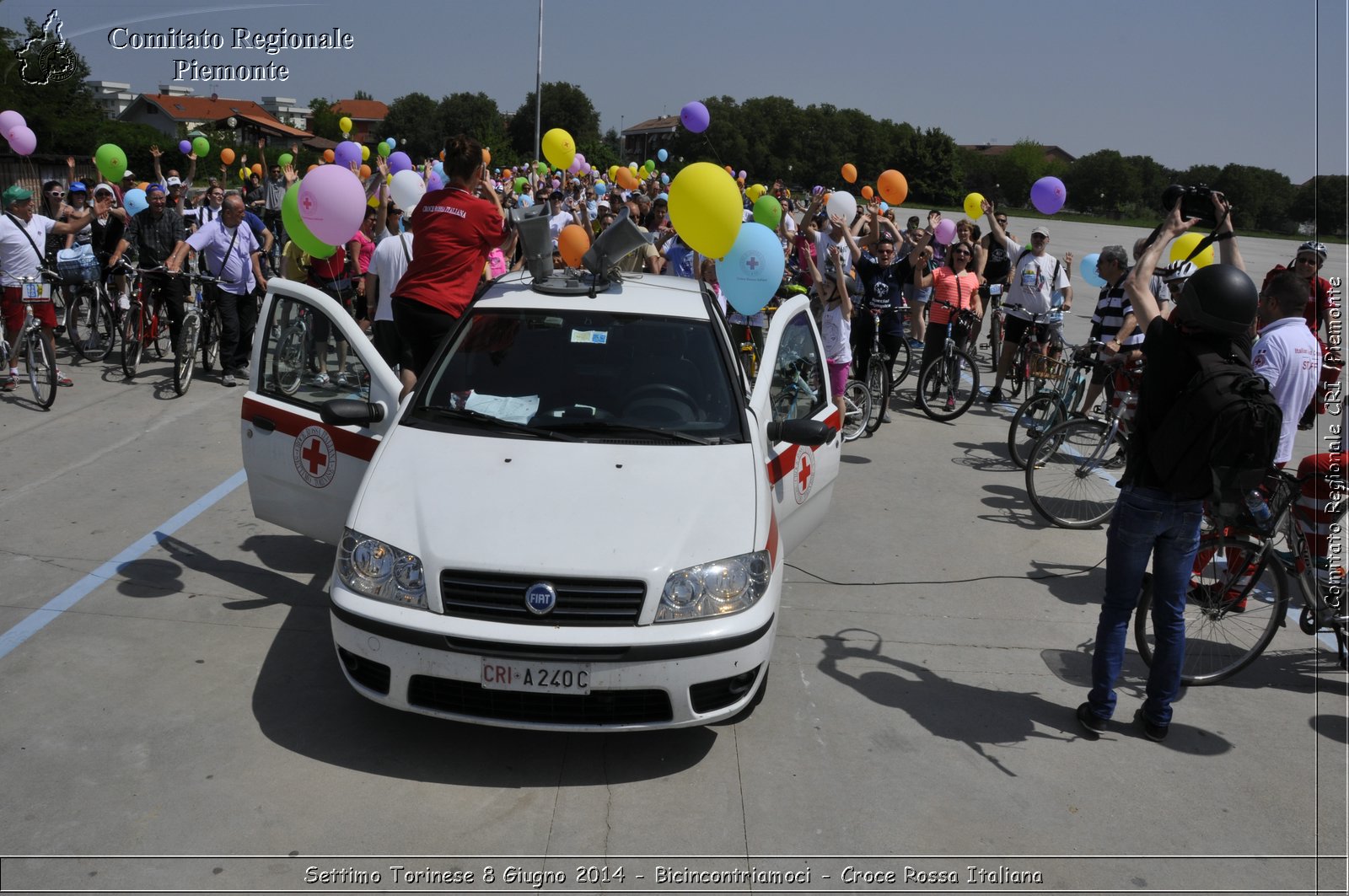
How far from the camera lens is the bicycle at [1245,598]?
5070 millimetres

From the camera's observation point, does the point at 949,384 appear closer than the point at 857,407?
No

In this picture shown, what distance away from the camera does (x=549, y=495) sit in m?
4.17

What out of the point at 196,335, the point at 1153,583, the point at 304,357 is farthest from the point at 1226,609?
the point at 196,335

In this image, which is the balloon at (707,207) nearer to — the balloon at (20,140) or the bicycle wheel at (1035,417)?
the bicycle wheel at (1035,417)

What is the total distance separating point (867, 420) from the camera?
10492 mm

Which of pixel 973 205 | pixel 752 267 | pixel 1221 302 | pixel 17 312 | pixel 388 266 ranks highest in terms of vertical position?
pixel 973 205

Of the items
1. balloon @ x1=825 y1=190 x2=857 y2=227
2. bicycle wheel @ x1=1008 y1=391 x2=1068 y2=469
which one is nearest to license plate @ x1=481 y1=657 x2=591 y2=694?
bicycle wheel @ x1=1008 y1=391 x2=1068 y2=469

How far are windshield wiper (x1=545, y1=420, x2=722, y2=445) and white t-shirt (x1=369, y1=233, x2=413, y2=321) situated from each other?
17.0ft

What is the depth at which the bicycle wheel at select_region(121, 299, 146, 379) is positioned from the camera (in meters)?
11.3

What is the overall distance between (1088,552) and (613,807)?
4701 millimetres

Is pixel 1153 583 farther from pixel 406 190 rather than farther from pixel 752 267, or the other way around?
pixel 406 190

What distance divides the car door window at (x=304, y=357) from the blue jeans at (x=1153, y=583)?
12.0 feet

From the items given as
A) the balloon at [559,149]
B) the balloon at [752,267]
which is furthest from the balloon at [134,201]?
the balloon at [752,267]

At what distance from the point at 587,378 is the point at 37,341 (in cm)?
746
